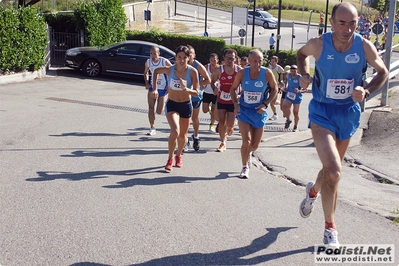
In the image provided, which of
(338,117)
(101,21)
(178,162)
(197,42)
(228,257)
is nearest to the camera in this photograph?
(228,257)

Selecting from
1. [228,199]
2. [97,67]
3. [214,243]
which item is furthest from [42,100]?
[214,243]

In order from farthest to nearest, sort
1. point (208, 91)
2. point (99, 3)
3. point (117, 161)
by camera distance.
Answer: point (99, 3)
point (208, 91)
point (117, 161)

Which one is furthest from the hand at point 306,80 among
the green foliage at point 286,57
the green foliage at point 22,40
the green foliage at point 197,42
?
the green foliage at point 197,42

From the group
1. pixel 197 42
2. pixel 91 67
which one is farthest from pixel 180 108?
pixel 197 42

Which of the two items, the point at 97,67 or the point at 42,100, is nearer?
the point at 42,100

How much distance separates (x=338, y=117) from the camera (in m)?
5.57

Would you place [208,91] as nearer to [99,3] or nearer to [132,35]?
[99,3]

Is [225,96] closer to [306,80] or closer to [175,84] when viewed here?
[175,84]

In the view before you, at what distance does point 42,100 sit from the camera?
16.7 m

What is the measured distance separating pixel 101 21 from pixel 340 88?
23346 millimetres

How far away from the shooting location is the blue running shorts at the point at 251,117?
880cm

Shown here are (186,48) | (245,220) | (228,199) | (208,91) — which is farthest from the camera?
(208,91)

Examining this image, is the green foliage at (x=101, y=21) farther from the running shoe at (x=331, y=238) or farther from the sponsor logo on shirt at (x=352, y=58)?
the running shoe at (x=331, y=238)

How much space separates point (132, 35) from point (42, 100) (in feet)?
49.8
